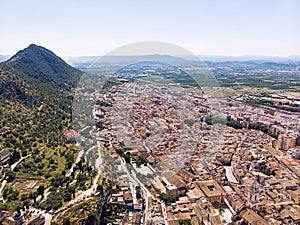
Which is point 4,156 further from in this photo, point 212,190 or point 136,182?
point 212,190

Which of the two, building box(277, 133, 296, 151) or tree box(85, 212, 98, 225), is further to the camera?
building box(277, 133, 296, 151)

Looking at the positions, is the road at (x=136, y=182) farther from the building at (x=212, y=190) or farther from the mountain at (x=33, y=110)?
the mountain at (x=33, y=110)

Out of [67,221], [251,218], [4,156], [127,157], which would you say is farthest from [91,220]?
[4,156]

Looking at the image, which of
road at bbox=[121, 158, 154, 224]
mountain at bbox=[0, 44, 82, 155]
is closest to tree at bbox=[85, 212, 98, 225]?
road at bbox=[121, 158, 154, 224]

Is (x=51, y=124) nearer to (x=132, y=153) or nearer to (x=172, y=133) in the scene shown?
(x=132, y=153)

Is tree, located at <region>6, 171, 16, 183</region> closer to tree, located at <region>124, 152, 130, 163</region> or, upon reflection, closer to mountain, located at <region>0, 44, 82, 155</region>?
mountain, located at <region>0, 44, 82, 155</region>

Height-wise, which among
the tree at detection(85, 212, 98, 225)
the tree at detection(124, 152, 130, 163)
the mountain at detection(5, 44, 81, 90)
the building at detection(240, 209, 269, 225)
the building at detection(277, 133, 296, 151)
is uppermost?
the mountain at detection(5, 44, 81, 90)

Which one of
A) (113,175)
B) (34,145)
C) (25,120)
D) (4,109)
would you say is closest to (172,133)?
(113,175)
